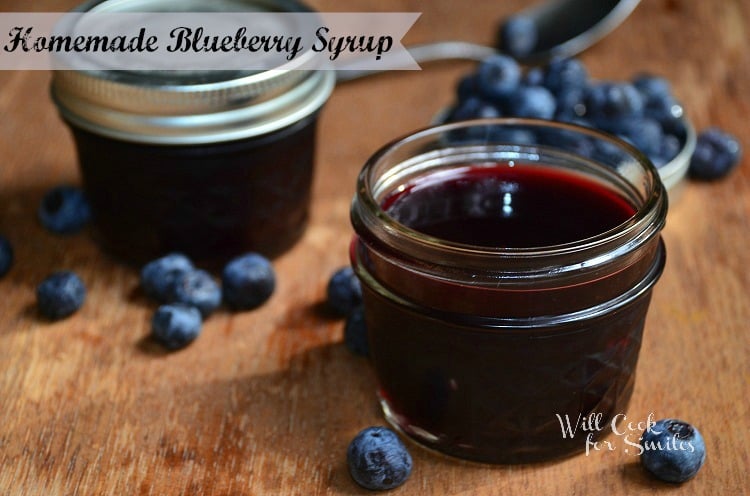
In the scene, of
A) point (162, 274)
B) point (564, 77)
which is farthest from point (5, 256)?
point (564, 77)

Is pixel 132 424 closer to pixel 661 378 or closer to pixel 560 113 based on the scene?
pixel 661 378

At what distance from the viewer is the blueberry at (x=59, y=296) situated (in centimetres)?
145

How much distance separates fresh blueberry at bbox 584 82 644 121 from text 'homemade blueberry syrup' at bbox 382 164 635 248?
509 millimetres

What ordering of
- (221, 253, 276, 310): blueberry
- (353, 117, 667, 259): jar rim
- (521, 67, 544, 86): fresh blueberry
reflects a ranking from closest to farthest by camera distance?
(353, 117, 667, 259): jar rim, (221, 253, 276, 310): blueberry, (521, 67, 544, 86): fresh blueberry

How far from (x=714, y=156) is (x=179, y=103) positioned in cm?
98

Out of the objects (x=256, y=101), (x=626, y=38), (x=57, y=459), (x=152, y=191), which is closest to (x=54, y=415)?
(x=57, y=459)

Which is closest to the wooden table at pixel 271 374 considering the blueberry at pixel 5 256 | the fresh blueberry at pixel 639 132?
the blueberry at pixel 5 256

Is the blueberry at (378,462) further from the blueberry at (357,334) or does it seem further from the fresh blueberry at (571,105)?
the fresh blueberry at (571,105)

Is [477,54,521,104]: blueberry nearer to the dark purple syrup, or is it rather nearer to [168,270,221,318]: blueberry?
the dark purple syrup

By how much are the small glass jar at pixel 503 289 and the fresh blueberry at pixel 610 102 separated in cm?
A: 45

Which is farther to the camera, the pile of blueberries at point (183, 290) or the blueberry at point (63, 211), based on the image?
the blueberry at point (63, 211)

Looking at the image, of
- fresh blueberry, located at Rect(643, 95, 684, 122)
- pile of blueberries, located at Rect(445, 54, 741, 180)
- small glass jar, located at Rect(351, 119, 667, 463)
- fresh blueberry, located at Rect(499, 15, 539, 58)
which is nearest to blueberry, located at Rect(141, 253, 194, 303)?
small glass jar, located at Rect(351, 119, 667, 463)

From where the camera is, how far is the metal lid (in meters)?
1.44

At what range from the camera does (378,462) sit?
111 cm
